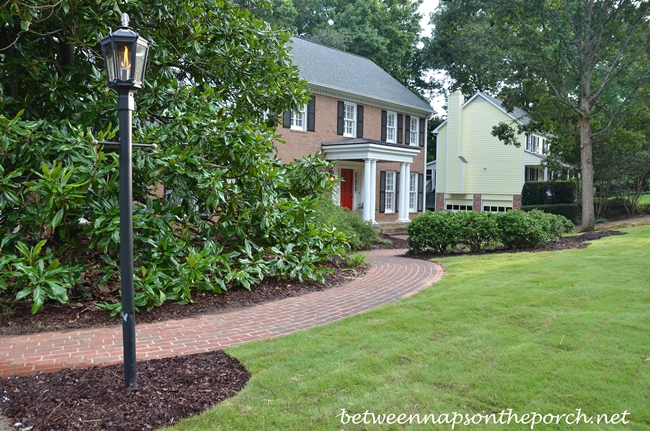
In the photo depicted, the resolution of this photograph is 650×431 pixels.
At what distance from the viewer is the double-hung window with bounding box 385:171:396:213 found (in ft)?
75.3

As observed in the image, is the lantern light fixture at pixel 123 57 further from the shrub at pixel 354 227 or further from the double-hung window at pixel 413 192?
the double-hung window at pixel 413 192

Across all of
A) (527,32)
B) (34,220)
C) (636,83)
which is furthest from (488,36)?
(34,220)

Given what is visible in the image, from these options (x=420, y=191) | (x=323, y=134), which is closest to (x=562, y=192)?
(x=420, y=191)

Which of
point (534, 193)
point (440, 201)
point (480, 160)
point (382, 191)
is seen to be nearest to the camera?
point (382, 191)

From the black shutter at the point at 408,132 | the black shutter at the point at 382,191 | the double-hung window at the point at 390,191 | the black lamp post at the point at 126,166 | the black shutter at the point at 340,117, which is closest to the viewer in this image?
the black lamp post at the point at 126,166

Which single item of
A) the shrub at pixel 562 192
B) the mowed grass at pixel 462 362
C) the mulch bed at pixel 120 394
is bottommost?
the mulch bed at pixel 120 394

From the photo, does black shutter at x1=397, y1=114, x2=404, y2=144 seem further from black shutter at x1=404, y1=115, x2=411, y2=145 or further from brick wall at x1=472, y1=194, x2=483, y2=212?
brick wall at x1=472, y1=194, x2=483, y2=212

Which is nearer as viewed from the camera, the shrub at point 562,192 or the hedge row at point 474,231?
the hedge row at point 474,231

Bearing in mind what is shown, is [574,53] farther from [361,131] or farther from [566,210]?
[566,210]

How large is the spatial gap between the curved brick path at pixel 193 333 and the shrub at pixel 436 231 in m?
4.00

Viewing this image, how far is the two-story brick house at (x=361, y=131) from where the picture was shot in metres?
19.3

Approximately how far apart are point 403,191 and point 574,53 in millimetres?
8208

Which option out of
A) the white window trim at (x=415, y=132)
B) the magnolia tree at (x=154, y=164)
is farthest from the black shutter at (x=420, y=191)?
the magnolia tree at (x=154, y=164)

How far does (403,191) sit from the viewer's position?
22.1 metres
